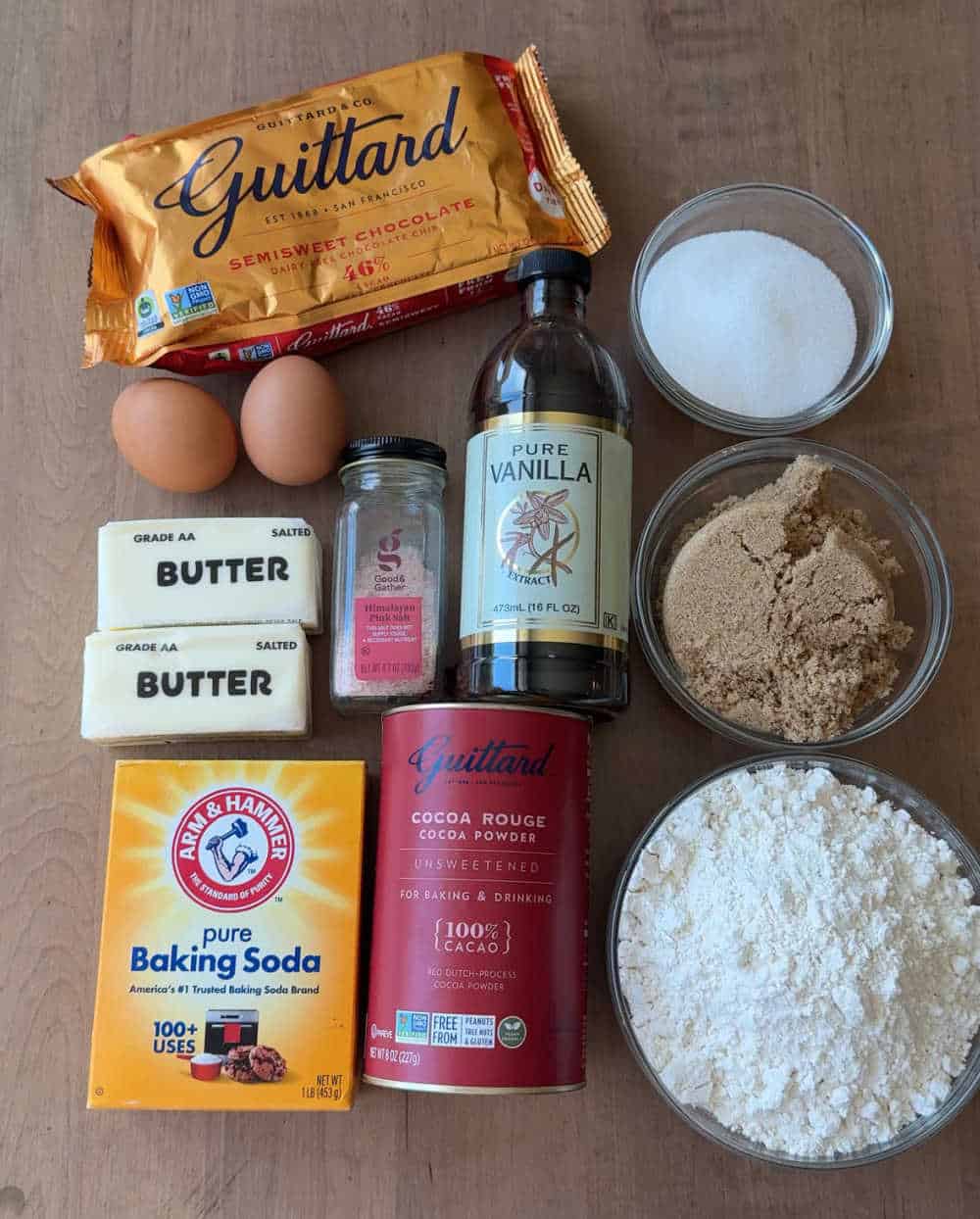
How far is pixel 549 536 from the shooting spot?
0.83m

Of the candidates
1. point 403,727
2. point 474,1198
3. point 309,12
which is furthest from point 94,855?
point 309,12

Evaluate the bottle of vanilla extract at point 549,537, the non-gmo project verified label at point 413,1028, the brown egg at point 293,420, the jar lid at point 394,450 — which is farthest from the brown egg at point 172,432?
the non-gmo project verified label at point 413,1028

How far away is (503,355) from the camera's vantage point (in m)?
0.91

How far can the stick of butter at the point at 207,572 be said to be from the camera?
919mm

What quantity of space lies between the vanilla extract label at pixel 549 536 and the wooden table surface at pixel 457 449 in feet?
0.44

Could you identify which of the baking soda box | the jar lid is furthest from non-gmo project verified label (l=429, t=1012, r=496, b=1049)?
the jar lid

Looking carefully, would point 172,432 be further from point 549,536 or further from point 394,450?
point 549,536

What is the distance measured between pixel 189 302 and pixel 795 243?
2.05 feet

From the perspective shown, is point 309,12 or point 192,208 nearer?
point 192,208

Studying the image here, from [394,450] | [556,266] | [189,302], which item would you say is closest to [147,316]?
[189,302]

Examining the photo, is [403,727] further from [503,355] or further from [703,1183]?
[703,1183]

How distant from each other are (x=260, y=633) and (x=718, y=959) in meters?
0.50

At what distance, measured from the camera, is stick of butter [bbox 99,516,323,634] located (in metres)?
0.92

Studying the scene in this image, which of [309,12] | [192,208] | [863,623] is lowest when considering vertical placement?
[863,623]
